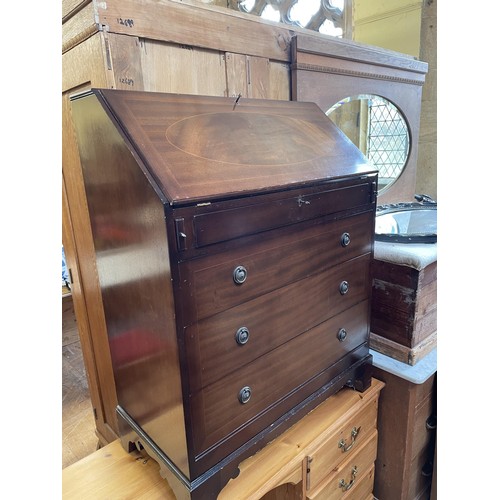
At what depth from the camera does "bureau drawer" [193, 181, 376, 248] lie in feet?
2.46

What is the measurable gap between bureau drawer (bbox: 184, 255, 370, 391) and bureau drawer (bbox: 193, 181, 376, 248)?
0.58 feet

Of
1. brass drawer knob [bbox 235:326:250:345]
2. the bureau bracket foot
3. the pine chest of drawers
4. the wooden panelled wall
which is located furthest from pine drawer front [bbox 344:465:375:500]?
the wooden panelled wall

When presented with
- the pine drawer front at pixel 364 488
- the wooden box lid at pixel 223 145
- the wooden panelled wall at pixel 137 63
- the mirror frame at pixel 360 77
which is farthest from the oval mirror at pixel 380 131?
the pine drawer front at pixel 364 488

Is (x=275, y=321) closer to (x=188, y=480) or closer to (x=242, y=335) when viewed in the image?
(x=242, y=335)

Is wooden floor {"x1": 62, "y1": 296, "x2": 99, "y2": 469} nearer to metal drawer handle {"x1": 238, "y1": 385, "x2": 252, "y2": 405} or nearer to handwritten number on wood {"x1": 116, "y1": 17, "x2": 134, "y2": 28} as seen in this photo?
metal drawer handle {"x1": 238, "y1": 385, "x2": 252, "y2": 405}

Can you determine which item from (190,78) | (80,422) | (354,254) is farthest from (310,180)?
(80,422)

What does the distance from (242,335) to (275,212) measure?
30 centimetres

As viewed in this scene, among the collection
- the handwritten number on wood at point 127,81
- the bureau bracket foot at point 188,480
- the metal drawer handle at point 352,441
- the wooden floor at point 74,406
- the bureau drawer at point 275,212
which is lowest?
the wooden floor at point 74,406

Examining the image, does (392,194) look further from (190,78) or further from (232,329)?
(232,329)

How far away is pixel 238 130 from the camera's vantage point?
0.96m

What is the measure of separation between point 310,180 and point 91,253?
893 mm

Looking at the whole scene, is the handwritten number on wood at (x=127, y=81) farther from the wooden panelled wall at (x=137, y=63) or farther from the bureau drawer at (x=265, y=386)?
the bureau drawer at (x=265, y=386)

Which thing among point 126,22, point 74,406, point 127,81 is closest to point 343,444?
point 127,81

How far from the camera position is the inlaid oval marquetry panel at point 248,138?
2.79 ft
